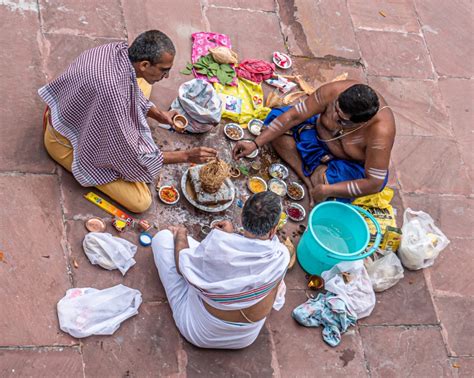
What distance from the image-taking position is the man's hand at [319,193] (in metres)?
5.36

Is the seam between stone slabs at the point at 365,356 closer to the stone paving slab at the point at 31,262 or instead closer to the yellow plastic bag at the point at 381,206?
the yellow plastic bag at the point at 381,206

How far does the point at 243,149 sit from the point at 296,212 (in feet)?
2.26

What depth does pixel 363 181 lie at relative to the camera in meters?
5.32

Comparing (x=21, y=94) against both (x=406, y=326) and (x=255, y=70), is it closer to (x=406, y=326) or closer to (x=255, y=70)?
(x=255, y=70)

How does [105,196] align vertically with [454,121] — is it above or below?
above

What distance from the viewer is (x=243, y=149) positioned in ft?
18.0

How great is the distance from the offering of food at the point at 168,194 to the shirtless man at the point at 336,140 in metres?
0.66

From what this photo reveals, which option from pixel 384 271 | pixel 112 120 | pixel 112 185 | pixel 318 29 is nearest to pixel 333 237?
pixel 384 271

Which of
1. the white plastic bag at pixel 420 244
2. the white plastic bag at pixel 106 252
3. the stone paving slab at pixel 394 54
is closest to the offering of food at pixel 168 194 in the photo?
the white plastic bag at pixel 106 252

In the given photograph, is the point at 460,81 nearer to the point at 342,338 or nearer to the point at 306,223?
the point at 306,223

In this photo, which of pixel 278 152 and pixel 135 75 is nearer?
pixel 135 75

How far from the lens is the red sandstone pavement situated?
439 cm

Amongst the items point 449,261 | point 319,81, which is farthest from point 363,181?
point 319,81

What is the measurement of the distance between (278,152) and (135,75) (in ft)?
5.63
